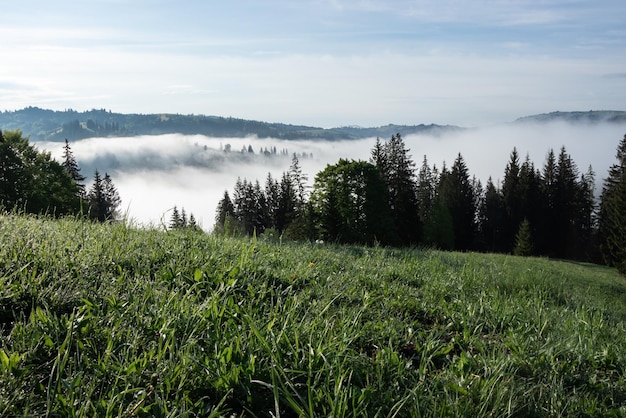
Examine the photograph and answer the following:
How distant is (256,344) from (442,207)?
2386 inches

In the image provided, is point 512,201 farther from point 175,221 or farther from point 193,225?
point 175,221

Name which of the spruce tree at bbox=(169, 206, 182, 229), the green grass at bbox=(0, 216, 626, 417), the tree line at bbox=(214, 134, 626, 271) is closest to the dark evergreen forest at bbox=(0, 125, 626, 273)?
the spruce tree at bbox=(169, 206, 182, 229)

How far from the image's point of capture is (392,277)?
19.8 ft

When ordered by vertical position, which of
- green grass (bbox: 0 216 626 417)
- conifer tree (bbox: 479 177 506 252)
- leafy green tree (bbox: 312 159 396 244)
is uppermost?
green grass (bbox: 0 216 626 417)

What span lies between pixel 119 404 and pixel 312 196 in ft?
135

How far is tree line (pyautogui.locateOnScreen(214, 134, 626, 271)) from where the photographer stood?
42312mm

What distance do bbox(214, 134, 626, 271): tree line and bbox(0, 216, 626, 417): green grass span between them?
1331 inches

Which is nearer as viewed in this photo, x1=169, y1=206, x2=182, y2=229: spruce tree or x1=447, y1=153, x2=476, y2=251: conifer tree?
x1=169, y1=206, x2=182, y2=229: spruce tree

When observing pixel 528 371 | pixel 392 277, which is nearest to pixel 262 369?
pixel 528 371

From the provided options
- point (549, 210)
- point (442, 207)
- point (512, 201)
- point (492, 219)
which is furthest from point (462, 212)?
point (549, 210)

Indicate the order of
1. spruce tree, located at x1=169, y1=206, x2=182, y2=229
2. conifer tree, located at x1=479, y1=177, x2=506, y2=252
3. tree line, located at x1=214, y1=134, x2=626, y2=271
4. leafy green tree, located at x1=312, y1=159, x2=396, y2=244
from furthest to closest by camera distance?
conifer tree, located at x1=479, y1=177, x2=506, y2=252 < tree line, located at x1=214, y1=134, x2=626, y2=271 < leafy green tree, located at x1=312, y1=159, x2=396, y2=244 < spruce tree, located at x1=169, y1=206, x2=182, y2=229

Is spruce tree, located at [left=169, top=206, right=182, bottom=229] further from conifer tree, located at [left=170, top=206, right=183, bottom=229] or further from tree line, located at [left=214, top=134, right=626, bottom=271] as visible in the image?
tree line, located at [left=214, top=134, right=626, bottom=271]

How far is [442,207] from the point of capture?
6081 cm

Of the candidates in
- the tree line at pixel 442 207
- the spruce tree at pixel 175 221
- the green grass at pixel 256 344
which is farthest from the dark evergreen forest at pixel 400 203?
the green grass at pixel 256 344
